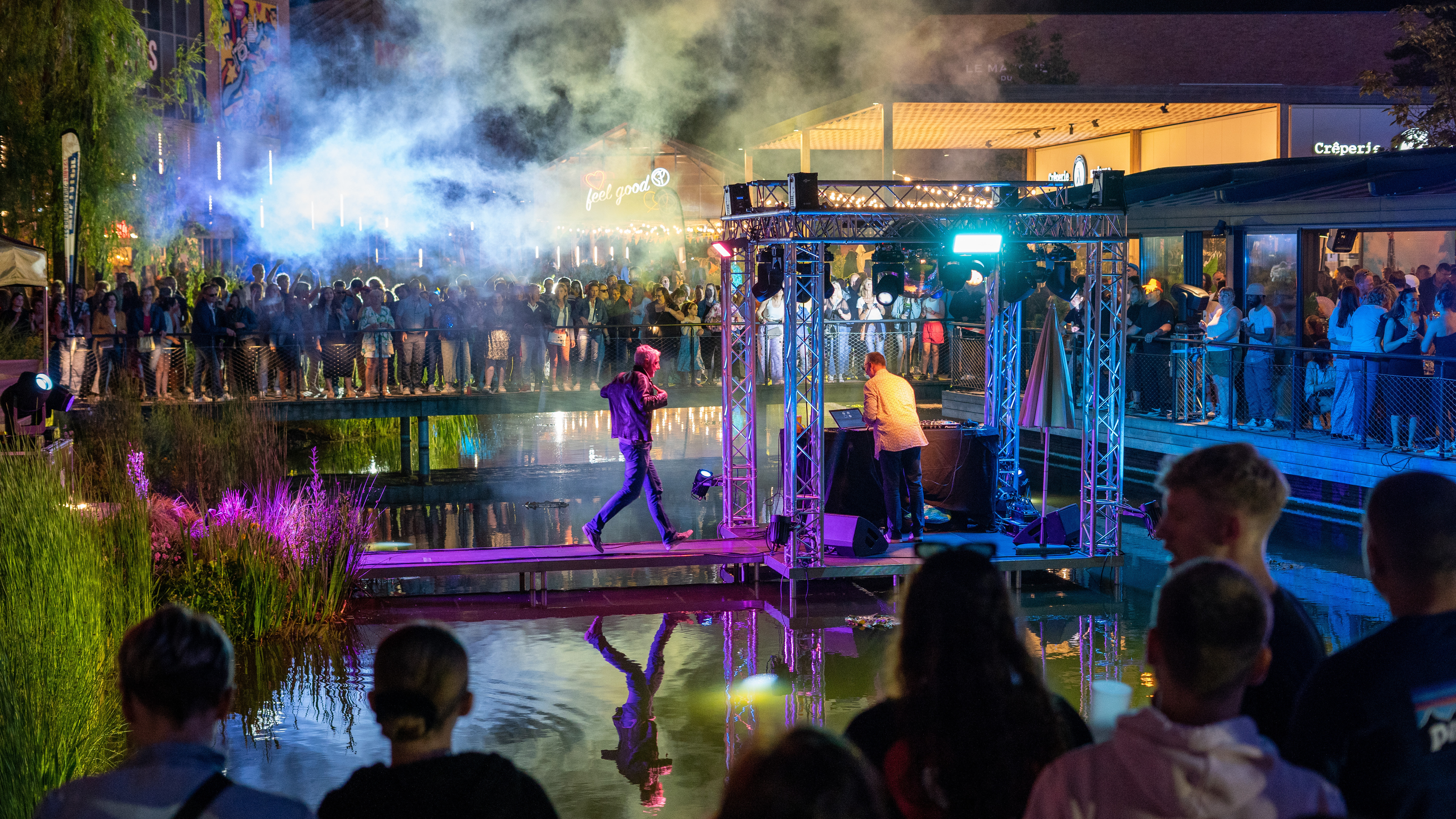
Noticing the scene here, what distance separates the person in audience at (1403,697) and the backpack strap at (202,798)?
2420mm

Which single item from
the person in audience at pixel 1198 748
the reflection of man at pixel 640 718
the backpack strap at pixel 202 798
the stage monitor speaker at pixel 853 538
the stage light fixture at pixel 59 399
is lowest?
the reflection of man at pixel 640 718

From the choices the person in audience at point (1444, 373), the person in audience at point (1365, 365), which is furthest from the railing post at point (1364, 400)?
the person in audience at point (1444, 373)

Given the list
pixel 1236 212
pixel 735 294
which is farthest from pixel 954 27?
Result: pixel 735 294

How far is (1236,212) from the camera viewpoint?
18.7 metres

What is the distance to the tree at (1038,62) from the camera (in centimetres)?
3656

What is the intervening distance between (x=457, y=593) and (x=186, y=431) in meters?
5.61

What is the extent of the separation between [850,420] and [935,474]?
1.44 m

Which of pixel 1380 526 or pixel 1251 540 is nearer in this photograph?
pixel 1380 526

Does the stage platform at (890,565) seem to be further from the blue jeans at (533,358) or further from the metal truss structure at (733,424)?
the blue jeans at (533,358)

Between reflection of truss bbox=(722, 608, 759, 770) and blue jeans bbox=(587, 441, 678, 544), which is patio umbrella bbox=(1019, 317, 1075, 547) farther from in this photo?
reflection of truss bbox=(722, 608, 759, 770)

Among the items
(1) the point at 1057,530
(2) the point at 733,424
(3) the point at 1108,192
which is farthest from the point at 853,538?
(3) the point at 1108,192

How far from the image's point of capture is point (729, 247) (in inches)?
498

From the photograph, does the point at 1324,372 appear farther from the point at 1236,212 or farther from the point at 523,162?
the point at 523,162

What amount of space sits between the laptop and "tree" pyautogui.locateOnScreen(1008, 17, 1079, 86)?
2622cm
